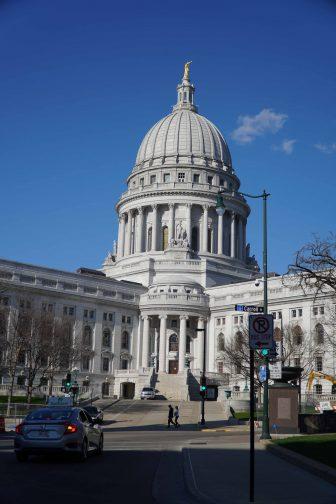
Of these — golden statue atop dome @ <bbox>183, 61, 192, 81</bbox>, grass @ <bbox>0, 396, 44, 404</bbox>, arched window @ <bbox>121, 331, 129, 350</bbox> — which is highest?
golden statue atop dome @ <bbox>183, 61, 192, 81</bbox>

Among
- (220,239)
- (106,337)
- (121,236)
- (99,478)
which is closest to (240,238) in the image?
(220,239)

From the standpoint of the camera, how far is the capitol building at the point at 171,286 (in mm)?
101125

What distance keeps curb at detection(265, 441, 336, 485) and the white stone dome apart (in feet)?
383

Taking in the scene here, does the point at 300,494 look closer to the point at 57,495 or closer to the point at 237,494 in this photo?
the point at 237,494

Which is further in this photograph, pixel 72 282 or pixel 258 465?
pixel 72 282

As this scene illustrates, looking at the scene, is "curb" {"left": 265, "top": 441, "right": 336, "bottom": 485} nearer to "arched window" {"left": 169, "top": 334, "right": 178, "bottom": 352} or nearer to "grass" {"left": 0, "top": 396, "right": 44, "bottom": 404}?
"grass" {"left": 0, "top": 396, "right": 44, "bottom": 404}

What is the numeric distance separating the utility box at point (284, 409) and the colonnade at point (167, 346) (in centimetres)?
6745

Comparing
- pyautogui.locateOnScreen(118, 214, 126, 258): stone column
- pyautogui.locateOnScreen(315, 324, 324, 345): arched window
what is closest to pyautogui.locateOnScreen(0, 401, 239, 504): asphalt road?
pyautogui.locateOnScreen(315, 324, 324, 345): arched window

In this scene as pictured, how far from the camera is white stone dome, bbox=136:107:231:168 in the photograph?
140125 mm

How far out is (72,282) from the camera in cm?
10756

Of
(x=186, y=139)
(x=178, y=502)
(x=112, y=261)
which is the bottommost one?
(x=178, y=502)

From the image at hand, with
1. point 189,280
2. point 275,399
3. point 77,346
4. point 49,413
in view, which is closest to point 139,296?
point 189,280

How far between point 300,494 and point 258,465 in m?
6.10

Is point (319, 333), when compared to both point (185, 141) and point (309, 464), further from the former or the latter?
point (309, 464)
